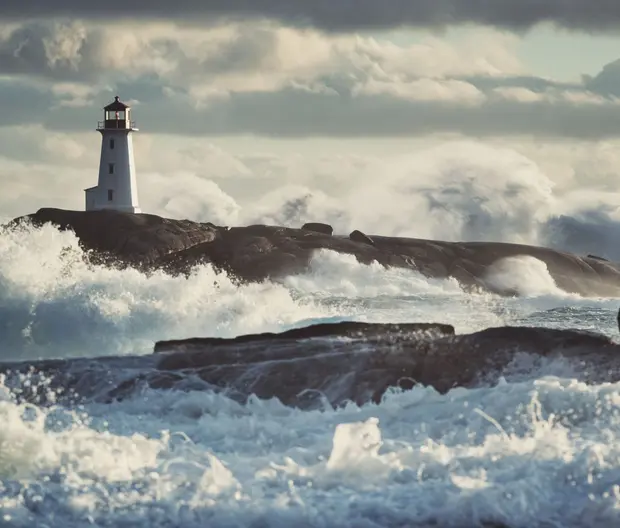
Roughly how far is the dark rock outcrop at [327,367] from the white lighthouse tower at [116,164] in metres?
25.4

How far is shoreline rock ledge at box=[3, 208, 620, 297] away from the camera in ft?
107

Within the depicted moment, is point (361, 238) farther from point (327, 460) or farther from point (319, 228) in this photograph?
point (327, 460)

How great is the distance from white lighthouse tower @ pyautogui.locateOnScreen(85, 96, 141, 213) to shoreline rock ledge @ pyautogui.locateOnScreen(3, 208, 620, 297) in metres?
3.54

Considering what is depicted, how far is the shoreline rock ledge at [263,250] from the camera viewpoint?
32594mm

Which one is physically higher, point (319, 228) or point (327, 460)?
point (319, 228)

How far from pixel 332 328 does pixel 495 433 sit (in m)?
4.56

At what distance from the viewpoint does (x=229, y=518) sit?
7938 mm

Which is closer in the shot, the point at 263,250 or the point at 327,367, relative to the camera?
the point at 327,367

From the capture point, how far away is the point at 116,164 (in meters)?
38.0

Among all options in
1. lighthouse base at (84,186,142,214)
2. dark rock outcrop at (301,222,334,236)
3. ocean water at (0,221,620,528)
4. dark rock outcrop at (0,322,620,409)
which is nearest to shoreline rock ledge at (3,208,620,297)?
dark rock outcrop at (301,222,334,236)

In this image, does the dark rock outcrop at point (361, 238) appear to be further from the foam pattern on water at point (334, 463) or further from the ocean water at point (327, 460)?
the foam pattern on water at point (334, 463)

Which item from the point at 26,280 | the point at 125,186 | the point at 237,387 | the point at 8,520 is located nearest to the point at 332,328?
the point at 237,387

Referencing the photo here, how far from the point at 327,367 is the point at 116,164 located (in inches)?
1069

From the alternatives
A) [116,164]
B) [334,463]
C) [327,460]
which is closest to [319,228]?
[116,164]
